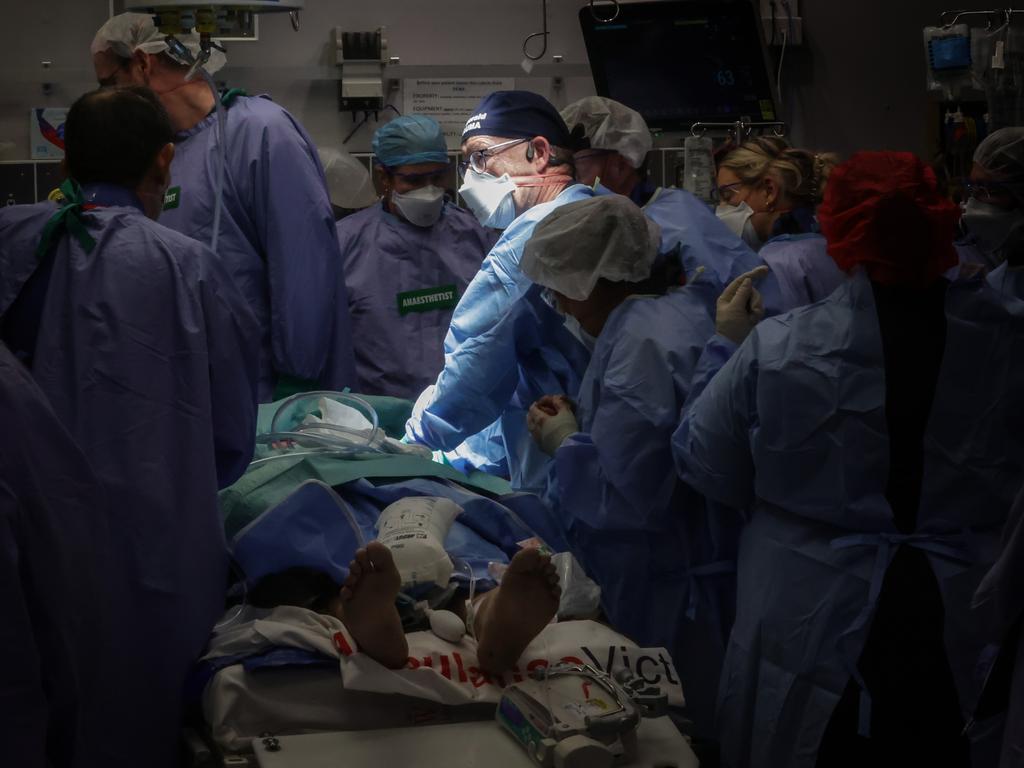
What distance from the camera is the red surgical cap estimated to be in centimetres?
231

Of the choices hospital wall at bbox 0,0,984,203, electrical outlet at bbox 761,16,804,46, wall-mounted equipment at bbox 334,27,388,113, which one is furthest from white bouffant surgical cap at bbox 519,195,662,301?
electrical outlet at bbox 761,16,804,46

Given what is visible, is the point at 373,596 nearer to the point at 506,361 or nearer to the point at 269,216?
the point at 506,361

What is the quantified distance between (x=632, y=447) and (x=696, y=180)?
5.26 feet

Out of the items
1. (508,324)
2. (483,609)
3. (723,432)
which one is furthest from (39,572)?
(508,324)

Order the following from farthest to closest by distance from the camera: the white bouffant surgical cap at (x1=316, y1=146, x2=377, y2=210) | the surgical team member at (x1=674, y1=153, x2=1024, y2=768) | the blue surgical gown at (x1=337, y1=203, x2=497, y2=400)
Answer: the white bouffant surgical cap at (x1=316, y1=146, x2=377, y2=210)
the blue surgical gown at (x1=337, y1=203, x2=497, y2=400)
the surgical team member at (x1=674, y1=153, x2=1024, y2=768)

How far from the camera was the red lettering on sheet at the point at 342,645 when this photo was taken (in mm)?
2125

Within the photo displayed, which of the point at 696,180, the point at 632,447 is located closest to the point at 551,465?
the point at 632,447

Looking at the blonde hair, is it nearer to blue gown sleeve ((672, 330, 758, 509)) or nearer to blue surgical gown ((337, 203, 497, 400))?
blue surgical gown ((337, 203, 497, 400))

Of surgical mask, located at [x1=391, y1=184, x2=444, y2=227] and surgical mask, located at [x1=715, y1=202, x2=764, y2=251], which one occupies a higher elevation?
surgical mask, located at [x1=391, y1=184, x2=444, y2=227]

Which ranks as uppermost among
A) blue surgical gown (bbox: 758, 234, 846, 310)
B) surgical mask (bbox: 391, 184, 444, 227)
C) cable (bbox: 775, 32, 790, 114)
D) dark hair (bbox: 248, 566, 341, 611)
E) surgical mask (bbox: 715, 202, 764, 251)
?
cable (bbox: 775, 32, 790, 114)

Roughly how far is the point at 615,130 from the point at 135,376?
6.53 ft

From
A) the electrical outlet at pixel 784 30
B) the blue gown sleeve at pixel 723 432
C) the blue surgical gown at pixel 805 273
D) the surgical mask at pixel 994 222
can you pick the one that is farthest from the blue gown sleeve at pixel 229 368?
the electrical outlet at pixel 784 30

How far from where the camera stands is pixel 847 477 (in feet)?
7.59

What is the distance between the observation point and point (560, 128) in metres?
3.88
